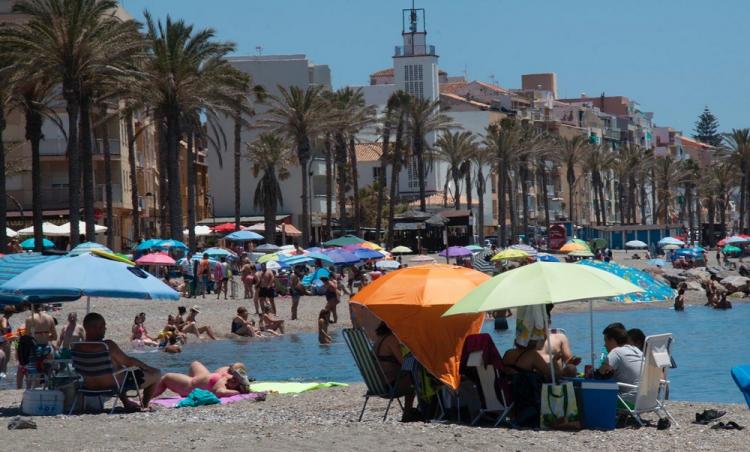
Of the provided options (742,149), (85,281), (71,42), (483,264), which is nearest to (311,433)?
(85,281)

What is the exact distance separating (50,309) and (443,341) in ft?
64.0

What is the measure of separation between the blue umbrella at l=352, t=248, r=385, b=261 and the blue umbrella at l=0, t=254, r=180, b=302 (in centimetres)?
2867

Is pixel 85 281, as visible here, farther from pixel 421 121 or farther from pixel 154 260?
pixel 421 121

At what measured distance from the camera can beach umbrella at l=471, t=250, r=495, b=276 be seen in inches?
2055

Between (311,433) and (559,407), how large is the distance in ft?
7.93

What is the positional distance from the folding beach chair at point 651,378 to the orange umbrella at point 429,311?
68.1 inches

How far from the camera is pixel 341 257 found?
1681 inches

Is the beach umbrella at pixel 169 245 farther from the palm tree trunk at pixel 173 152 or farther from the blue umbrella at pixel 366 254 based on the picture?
the blue umbrella at pixel 366 254

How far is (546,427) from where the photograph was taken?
12.3 meters

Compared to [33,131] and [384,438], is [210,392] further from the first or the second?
[33,131]

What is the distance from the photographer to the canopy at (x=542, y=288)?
1191 cm

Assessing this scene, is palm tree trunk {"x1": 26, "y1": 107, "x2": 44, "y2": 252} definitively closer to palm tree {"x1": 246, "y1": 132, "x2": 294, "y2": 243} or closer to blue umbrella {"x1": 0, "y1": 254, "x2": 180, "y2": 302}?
blue umbrella {"x1": 0, "y1": 254, "x2": 180, "y2": 302}

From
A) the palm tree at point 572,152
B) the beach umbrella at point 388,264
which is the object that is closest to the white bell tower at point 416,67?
the palm tree at point 572,152

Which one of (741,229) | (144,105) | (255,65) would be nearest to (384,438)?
(144,105)
